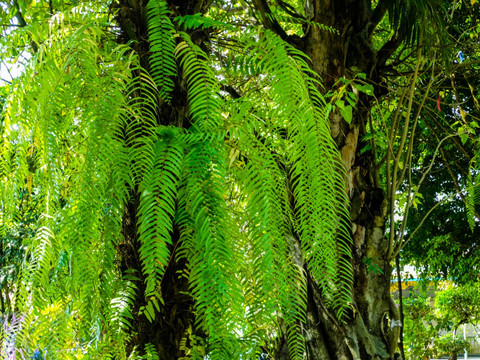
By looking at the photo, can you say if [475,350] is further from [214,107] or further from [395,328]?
[214,107]

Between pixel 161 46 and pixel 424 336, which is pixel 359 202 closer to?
pixel 161 46

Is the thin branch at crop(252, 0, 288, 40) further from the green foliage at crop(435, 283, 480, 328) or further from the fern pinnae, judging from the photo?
the green foliage at crop(435, 283, 480, 328)

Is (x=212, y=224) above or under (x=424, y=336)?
under

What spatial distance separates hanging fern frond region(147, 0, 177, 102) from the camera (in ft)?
2.33

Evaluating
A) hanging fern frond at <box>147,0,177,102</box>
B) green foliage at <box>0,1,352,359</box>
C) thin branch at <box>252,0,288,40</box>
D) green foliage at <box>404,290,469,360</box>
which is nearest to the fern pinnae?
green foliage at <box>0,1,352,359</box>

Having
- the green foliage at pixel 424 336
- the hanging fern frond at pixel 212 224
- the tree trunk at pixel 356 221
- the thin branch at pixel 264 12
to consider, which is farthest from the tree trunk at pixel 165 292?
the green foliage at pixel 424 336

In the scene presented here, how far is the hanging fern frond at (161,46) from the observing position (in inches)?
28.0

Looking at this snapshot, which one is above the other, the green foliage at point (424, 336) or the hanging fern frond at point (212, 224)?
the green foliage at point (424, 336)

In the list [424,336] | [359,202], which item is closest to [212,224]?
[359,202]

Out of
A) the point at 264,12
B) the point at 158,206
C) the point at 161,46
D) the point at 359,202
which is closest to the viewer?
the point at 158,206

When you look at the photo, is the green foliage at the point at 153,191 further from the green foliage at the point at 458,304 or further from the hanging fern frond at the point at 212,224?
the green foliage at the point at 458,304

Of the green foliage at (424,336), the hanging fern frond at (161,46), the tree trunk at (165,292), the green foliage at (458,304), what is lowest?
the tree trunk at (165,292)

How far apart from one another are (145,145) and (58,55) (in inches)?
6.8

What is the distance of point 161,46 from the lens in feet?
2.35
